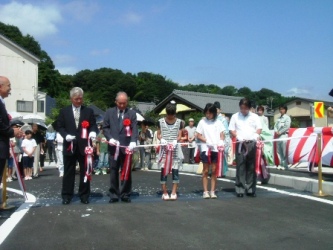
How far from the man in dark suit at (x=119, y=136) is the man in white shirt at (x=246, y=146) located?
7.17 feet

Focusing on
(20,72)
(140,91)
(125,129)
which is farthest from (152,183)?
(140,91)

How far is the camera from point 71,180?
8.02 metres

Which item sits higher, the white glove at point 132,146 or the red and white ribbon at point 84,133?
the red and white ribbon at point 84,133

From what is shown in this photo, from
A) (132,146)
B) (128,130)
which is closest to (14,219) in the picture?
(132,146)

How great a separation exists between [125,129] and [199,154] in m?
1.83

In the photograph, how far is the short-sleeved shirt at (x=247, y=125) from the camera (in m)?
9.06

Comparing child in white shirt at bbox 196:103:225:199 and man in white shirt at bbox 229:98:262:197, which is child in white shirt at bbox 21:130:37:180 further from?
man in white shirt at bbox 229:98:262:197

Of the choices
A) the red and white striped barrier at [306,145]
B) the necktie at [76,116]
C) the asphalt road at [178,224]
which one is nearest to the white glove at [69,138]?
the necktie at [76,116]

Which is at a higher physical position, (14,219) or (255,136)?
(255,136)

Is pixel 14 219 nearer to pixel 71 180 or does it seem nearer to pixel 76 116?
pixel 71 180

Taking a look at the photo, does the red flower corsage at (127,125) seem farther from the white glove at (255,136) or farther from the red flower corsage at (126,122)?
the white glove at (255,136)

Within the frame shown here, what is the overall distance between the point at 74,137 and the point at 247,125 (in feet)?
11.4

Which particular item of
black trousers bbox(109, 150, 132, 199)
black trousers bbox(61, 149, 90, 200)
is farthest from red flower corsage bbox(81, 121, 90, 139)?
black trousers bbox(109, 150, 132, 199)

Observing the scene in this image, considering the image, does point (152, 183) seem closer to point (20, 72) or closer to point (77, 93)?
point (77, 93)
